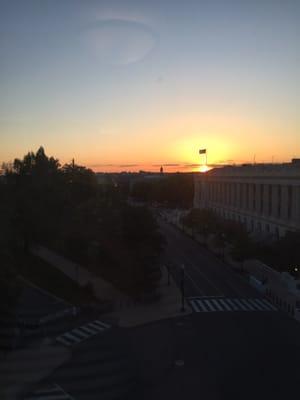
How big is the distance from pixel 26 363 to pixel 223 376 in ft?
28.4

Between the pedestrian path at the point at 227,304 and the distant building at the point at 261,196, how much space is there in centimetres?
1816

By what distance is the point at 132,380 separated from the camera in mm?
17375

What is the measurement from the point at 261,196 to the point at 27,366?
146 ft

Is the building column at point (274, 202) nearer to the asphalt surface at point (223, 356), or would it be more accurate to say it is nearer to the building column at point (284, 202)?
the building column at point (284, 202)

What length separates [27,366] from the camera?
18797 millimetres

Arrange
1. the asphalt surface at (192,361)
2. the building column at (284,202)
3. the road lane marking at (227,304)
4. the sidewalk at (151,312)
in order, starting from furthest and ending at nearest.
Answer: the building column at (284,202), the road lane marking at (227,304), the sidewalk at (151,312), the asphalt surface at (192,361)

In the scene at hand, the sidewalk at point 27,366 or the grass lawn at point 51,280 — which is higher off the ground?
the grass lawn at point 51,280

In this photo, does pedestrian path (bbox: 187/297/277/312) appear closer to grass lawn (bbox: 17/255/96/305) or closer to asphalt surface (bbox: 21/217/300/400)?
asphalt surface (bbox: 21/217/300/400)

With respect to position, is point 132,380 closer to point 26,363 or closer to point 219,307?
point 26,363

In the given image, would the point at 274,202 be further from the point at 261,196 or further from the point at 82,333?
the point at 82,333

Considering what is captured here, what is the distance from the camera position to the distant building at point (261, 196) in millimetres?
48438

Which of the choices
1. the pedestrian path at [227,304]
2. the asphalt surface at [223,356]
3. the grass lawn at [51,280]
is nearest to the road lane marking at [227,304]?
the pedestrian path at [227,304]

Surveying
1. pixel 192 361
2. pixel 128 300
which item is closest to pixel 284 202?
pixel 128 300

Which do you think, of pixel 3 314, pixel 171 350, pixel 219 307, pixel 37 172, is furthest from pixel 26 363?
pixel 37 172
